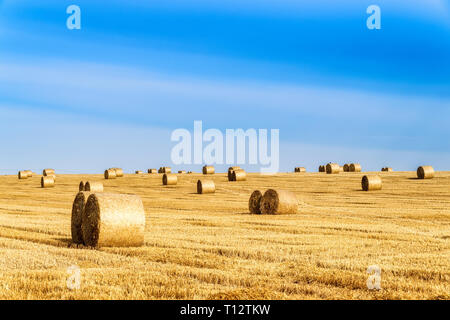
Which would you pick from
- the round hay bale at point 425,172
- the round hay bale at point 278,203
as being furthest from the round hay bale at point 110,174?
the round hay bale at point 278,203

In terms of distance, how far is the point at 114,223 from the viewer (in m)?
13.0

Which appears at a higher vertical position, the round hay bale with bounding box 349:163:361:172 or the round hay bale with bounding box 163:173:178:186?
the round hay bale with bounding box 349:163:361:172

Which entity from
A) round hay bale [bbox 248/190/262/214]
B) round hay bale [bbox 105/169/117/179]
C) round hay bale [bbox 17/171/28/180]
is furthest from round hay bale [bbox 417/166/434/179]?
round hay bale [bbox 17/171/28/180]

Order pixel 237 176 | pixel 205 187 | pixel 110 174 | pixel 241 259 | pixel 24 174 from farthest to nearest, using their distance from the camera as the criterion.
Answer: pixel 24 174
pixel 110 174
pixel 237 176
pixel 205 187
pixel 241 259

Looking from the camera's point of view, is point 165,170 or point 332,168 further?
point 165,170

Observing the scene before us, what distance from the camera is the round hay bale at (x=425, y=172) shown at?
144ft

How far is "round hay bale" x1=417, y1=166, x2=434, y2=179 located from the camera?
44.0m

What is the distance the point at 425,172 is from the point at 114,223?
35.6m

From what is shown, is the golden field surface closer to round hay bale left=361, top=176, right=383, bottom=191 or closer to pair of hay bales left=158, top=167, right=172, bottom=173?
round hay bale left=361, top=176, right=383, bottom=191

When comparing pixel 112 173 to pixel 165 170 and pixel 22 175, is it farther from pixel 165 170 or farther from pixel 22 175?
pixel 165 170

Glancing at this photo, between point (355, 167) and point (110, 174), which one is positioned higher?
point (355, 167)

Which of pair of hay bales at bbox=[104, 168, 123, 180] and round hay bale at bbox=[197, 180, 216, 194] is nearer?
round hay bale at bbox=[197, 180, 216, 194]

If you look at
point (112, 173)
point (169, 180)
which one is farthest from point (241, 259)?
point (112, 173)
